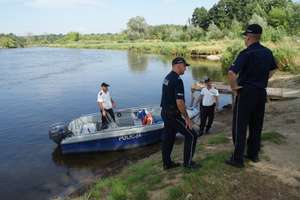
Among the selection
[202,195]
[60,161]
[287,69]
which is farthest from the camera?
[287,69]

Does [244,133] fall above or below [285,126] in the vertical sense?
above

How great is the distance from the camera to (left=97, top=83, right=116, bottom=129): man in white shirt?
11.9 metres

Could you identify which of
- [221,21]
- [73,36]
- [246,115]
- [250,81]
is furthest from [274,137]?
[73,36]

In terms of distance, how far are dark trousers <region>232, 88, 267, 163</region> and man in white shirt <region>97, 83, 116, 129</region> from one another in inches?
265

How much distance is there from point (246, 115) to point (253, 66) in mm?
765

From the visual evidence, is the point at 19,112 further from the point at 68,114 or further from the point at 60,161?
the point at 60,161

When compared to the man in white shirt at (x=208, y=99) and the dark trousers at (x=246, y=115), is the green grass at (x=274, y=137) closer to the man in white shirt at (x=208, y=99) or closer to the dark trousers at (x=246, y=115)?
the dark trousers at (x=246, y=115)

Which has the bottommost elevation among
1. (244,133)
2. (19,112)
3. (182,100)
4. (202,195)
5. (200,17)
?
(19,112)

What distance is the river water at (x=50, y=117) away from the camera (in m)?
9.95

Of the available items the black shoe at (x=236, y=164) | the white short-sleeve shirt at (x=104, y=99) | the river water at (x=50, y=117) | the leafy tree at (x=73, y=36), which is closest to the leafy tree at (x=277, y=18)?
the river water at (x=50, y=117)

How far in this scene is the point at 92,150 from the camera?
11609 mm

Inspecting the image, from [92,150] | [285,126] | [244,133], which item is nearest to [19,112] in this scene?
[92,150]

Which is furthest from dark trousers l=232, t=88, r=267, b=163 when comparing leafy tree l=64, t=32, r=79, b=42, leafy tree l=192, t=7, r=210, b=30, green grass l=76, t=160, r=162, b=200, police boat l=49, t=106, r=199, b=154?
leafy tree l=64, t=32, r=79, b=42

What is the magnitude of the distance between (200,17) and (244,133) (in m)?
98.2
